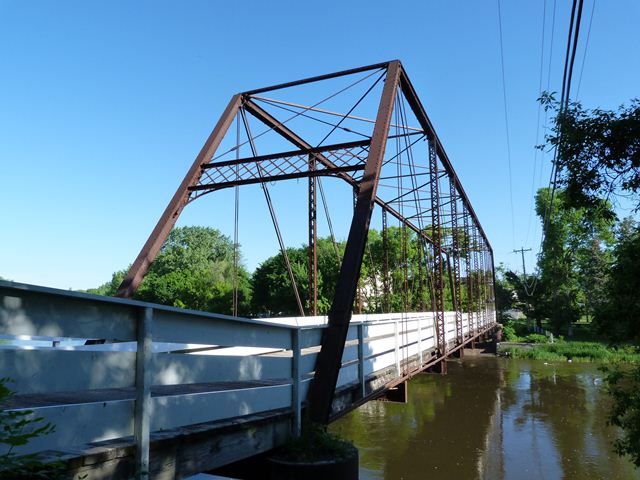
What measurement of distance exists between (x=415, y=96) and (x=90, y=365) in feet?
32.7

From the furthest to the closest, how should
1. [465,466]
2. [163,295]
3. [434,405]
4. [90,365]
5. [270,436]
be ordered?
[163,295]
[434,405]
[465,466]
[270,436]
[90,365]

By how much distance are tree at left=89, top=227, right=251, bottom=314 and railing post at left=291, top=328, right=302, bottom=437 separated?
34512mm

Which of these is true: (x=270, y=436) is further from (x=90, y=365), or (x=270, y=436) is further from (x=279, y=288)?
(x=279, y=288)

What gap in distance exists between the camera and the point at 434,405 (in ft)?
71.3

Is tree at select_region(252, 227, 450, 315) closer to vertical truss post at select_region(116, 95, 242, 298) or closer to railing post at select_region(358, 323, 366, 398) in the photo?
vertical truss post at select_region(116, 95, 242, 298)

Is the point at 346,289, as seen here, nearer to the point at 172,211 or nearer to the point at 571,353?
the point at 172,211

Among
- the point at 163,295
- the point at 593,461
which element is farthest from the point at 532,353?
the point at 163,295

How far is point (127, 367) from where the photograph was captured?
307 cm

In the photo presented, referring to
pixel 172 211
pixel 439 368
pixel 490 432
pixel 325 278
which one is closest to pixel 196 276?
pixel 325 278

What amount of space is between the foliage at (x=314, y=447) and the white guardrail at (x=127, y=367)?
17 cm

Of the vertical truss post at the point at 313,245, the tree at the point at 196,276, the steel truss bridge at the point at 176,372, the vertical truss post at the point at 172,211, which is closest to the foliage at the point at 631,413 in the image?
the steel truss bridge at the point at 176,372

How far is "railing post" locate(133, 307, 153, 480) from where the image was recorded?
3.04 m

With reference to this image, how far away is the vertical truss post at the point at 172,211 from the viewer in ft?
27.9

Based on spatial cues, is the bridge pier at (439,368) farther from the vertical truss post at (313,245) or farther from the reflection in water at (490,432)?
the vertical truss post at (313,245)
